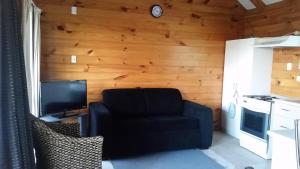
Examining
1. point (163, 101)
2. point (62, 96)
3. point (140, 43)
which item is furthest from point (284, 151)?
point (140, 43)

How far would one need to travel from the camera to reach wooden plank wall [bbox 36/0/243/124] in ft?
13.0

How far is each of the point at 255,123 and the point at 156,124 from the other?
143 centimetres

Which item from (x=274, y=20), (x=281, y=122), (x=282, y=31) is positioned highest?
(x=274, y=20)

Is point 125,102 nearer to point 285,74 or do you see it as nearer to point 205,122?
point 205,122

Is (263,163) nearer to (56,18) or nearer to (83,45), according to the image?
(83,45)

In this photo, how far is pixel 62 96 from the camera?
3.42 meters

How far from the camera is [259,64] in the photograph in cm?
424

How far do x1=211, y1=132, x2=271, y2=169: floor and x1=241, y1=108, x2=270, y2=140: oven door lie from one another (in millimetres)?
297

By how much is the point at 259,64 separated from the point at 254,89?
0.40 meters

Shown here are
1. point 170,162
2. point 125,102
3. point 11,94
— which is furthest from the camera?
point 125,102

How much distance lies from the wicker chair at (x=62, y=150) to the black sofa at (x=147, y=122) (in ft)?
3.76

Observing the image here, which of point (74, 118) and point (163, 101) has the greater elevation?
point (163, 101)

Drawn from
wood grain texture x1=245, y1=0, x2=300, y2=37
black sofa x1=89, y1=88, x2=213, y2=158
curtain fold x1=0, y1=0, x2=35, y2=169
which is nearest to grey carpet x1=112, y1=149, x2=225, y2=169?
black sofa x1=89, y1=88, x2=213, y2=158

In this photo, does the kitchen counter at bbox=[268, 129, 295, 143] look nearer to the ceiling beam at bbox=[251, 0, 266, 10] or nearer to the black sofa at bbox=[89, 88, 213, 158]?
the black sofa at bbox=[89, 88, 213, 158]
